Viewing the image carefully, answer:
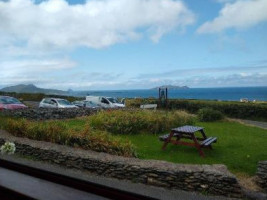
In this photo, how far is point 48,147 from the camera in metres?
11.7

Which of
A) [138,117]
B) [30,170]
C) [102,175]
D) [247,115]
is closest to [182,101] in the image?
[247,115]

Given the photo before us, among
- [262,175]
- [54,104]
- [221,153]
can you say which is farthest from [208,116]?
[262,175]

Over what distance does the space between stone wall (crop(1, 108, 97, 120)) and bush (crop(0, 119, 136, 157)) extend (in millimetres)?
5904

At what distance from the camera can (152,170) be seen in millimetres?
9180

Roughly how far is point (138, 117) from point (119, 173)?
323 inches

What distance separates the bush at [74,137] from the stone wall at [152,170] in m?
0.68

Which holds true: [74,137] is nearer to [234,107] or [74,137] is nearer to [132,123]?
[132,123]

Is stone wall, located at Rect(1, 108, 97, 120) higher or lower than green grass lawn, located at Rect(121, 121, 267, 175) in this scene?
higher

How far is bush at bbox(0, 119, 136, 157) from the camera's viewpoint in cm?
1170

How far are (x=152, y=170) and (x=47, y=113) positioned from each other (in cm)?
1449

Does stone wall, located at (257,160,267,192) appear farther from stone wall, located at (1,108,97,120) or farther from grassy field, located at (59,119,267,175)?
stone wall, located at (1,108,97,120)

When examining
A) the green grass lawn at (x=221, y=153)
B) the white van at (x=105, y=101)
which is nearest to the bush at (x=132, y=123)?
the green grass lawn at (x=221, y=153)

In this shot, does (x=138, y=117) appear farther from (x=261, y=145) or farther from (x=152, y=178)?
(x=152, y=178)

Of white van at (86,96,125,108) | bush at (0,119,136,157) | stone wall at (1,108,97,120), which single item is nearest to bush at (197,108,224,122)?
stone wall at (1,108,97,120)
